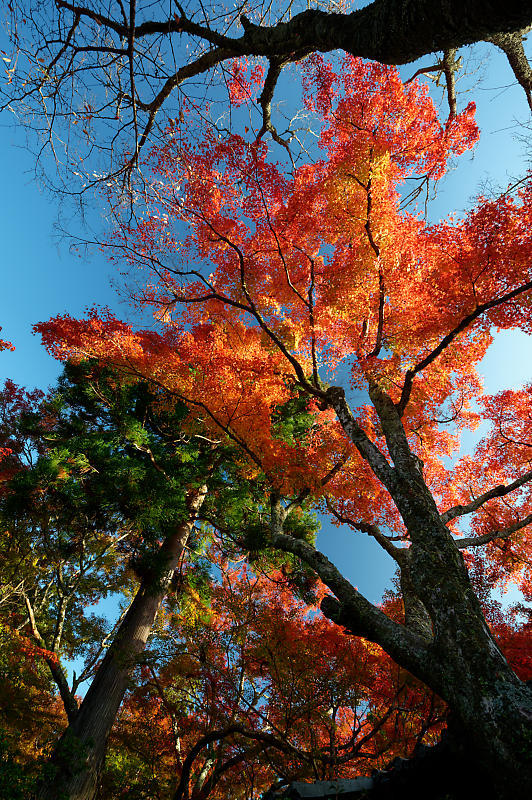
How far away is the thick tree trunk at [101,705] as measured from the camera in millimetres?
4719

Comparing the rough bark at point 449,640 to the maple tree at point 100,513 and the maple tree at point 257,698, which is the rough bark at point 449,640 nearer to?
the maple tree at point 257,698

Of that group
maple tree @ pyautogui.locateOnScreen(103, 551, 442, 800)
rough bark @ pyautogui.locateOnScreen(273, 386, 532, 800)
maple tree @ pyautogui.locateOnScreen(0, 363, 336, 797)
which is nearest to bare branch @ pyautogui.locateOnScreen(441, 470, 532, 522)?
rough bark @ pyautogui.locateOnScreen(273, 386, 532, 800)

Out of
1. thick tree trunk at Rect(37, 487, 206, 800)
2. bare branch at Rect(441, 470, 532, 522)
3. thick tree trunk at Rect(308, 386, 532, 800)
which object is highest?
bare branch at Rect(441, 470, 532, 522)

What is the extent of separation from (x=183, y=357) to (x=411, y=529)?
9937 mm

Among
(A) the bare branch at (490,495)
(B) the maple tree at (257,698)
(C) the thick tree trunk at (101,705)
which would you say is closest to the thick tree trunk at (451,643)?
(A) the bare branch at (490,495)

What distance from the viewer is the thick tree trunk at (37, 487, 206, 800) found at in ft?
15.5

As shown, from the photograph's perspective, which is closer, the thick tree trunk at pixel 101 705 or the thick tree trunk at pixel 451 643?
the thick tree trunk at pixel 451 643

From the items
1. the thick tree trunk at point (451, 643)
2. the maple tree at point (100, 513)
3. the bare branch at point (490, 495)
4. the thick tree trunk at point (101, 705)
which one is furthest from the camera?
the maple tree at point (100, 513)

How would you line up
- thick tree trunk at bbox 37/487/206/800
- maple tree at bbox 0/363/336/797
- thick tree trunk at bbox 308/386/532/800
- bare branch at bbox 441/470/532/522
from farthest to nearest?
maple tree at bbox 0/363/336/797, bare branch at bbox 441/470/532/522, thick tree trunk at bbox 37/487/206/800, thick tree trunk at bbox 308/386/532/800

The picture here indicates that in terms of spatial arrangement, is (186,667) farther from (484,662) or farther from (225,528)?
(484,662)

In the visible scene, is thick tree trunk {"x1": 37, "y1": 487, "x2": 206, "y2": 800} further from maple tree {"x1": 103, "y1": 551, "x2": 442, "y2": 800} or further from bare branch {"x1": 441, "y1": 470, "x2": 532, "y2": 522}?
bare branch {"x1": 441, "y1": 470, "x2": 532, "y2": 522}

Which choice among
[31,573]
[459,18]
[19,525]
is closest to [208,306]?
[19,525]

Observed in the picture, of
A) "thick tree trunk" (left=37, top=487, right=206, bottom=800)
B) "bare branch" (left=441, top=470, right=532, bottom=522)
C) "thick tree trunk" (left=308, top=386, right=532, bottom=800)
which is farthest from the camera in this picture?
"bare branch" (left=441, top=470, right=532, bottom=522)

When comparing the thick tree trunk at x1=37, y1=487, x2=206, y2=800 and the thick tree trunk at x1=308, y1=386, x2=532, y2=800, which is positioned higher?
the thick tree trunk at x1=308, y1=386, x2=532, y2=800
